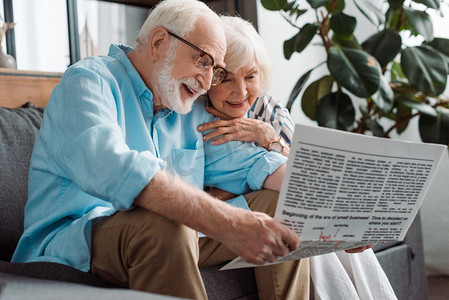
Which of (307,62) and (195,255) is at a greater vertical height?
(195,255)

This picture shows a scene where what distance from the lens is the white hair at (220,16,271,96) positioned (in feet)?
5.08

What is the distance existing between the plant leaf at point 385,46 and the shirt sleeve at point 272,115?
916 mm

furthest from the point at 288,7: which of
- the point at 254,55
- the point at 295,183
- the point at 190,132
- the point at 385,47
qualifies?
the point at 295,183

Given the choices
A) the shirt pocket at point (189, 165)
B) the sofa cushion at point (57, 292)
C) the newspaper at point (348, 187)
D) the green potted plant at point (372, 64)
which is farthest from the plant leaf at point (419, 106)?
the sofa cushion at point (57, 292)

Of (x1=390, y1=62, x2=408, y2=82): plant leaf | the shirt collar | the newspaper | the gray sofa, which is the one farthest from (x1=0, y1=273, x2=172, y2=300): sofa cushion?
(x1=390, y1=62, x2=408, y2=82): plant leaf

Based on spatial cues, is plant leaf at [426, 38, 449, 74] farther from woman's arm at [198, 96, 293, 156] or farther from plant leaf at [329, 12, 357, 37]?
woman's arm at [198, 96, 293, 156]

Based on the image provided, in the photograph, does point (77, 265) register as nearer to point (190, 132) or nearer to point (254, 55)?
point (190, 132)

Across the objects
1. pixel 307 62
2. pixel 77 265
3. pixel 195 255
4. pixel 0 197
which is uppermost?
pixel 195 255

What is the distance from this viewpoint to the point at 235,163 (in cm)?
150

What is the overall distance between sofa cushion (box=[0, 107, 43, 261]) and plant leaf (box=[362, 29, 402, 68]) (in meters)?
1.59

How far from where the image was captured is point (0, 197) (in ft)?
4.73

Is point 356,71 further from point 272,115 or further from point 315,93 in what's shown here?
point 272,115

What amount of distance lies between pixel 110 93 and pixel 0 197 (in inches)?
21.0

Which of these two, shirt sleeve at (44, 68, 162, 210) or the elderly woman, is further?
the elderly woman
